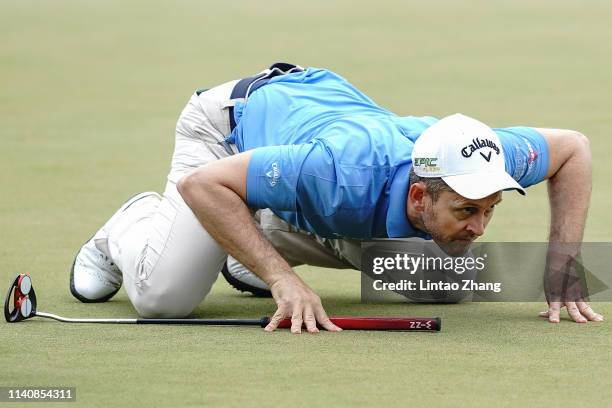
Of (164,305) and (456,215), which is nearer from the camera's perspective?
(456,215)

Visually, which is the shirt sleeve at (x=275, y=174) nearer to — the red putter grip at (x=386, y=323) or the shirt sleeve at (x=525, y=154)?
the red putter grip at (x=386, y=323)

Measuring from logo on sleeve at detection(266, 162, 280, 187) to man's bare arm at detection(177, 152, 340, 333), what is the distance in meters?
0.11

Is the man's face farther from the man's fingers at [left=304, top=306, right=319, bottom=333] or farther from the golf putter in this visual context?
the man's fingers at [left=304, top=306, right=319, bottom=333]

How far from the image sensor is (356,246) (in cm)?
581

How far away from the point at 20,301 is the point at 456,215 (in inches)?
68.2

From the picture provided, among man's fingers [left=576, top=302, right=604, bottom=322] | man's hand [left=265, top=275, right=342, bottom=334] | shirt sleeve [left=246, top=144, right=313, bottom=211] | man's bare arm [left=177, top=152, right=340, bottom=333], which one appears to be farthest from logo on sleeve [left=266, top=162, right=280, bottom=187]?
man's fingers [left=576, top=302, right=604, bottom=322]

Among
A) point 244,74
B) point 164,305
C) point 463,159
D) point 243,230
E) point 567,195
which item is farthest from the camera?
point 244,74

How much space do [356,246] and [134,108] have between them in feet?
21.0

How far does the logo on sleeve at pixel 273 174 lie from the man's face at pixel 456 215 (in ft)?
1.76

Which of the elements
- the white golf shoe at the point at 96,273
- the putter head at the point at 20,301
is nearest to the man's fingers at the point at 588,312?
the white golf shoe at the point at 96,273

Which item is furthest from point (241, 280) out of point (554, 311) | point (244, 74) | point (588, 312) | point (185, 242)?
point (244, 74)

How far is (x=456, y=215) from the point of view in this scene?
4875mm

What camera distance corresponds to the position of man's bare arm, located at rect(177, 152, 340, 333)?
5.00 m

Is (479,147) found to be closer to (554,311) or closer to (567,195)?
(567,195)
